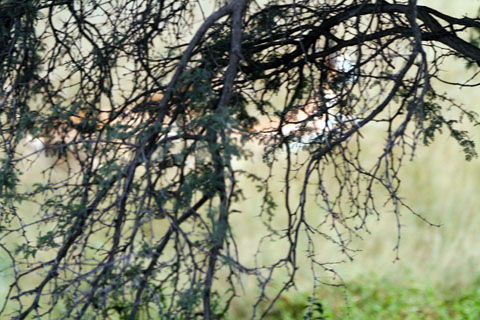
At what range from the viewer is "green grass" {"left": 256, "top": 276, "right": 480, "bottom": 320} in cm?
566

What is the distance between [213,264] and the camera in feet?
7.17

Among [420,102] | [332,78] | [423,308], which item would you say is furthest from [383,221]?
[420,102]

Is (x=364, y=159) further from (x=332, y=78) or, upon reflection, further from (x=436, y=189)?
(x=332, y=78)

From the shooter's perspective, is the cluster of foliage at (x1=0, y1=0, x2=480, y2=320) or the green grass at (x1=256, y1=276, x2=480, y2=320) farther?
the green grass at (x1=256, y1=276, x2=480, y2=320)

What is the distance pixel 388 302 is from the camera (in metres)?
5.85

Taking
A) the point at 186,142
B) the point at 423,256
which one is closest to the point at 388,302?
the point at 423,256

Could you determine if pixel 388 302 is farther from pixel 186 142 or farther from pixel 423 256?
pixel 186 142

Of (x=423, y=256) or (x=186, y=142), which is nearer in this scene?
(x=186, y=142)

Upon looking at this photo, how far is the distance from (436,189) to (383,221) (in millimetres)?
536

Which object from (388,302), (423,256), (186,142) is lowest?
(186,142)

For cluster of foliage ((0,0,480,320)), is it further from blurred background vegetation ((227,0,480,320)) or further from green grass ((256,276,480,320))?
blurred background vegetation ((227,0,480,320))

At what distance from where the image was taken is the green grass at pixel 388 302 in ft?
18.6

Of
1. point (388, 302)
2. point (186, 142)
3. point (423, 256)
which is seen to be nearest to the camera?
point (186, 142)

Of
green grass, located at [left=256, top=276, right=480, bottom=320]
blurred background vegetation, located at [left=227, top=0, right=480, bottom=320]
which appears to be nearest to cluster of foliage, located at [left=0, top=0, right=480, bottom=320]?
green grass, located at [left=256, top=276, right=480, bottom=320]
